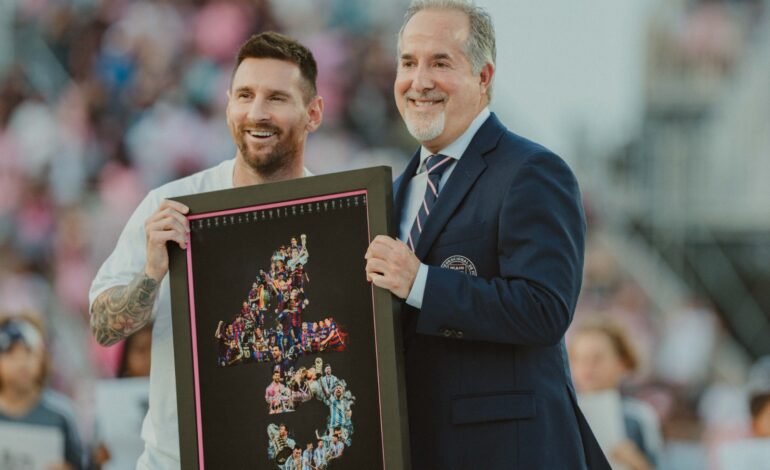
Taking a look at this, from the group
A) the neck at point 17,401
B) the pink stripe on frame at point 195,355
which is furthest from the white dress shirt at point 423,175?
the neck at point 17,401

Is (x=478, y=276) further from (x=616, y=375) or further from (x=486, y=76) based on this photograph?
(x=616, y=375)

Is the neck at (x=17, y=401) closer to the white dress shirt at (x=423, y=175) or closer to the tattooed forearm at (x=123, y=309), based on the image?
the tattooed forearm at (x=123, y=309)

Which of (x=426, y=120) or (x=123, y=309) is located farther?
(x=123, y=309)

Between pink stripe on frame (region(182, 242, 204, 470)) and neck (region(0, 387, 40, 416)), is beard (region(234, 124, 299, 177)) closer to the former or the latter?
pink stripe on frame (region(182, 242, 204, 470))

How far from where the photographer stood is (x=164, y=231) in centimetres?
259

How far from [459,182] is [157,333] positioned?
92cm

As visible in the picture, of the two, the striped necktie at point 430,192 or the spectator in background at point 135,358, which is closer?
the striped necktie at point 430,192

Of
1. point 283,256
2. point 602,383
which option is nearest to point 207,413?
point 283,256

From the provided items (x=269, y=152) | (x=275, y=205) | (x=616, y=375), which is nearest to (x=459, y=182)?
(x=275, y=205)

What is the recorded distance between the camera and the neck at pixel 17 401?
5.83 m

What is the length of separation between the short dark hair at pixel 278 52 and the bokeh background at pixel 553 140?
10.2 ft

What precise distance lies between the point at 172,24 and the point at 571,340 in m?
3.29

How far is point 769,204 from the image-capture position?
20.4 feet

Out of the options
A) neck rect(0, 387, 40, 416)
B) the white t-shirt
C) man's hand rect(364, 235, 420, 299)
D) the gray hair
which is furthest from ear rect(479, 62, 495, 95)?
neck rect(0, 387, 40, 416)
